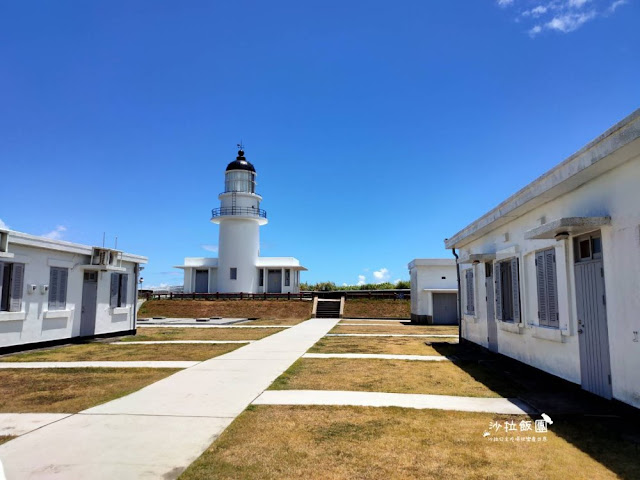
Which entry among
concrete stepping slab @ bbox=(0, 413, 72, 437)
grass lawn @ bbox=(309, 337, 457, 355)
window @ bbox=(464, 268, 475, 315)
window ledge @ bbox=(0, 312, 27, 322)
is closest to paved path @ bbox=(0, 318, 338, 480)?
concrete stepping slab @ bbox=(0, 413, 72, 437)

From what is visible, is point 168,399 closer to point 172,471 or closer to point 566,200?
point 172,471

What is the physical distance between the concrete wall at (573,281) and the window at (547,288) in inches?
6.2

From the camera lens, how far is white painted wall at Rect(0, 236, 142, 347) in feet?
40.2

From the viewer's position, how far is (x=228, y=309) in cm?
3117

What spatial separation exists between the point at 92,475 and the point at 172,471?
708 mm

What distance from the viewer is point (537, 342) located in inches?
350

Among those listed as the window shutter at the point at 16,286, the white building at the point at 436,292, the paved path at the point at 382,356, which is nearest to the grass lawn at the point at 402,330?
the white building at the point at 436,292

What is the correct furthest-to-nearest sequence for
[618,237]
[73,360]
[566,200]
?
[73,360]
[566,200]
[618,237]

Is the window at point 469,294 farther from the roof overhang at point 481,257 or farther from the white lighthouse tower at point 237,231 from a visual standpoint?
the white lighthouse tower at point 237,231

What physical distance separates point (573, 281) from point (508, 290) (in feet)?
11.5

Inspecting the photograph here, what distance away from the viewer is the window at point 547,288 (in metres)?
8.01

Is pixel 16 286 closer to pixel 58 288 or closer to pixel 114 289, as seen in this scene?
pixel 58 288

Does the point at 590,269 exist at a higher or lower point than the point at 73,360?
higher

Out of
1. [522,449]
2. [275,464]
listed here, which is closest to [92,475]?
[275,464]
